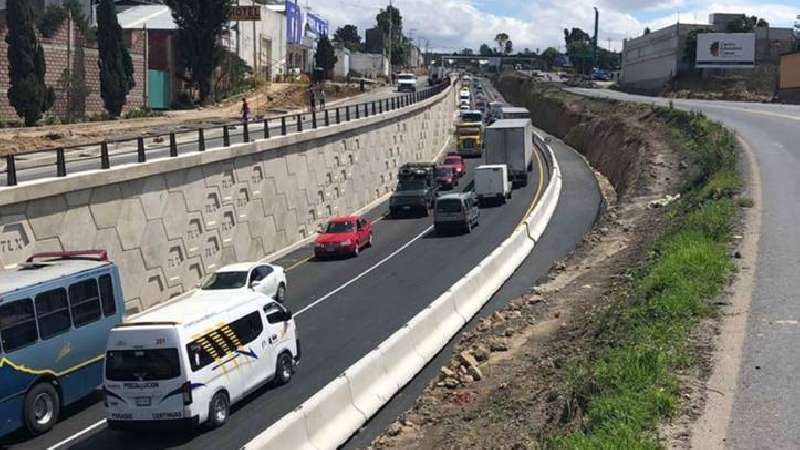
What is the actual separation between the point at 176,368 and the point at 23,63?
39.0 metres

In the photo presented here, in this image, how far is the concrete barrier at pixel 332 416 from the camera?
14.0 m

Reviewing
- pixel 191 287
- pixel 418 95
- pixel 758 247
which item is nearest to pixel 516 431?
pixel 758 247

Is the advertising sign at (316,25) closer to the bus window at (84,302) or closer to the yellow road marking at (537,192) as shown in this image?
the yellow road marking at (537,192)

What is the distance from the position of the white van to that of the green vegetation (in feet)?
23.1

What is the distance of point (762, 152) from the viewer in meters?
38.1

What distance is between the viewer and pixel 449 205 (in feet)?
135

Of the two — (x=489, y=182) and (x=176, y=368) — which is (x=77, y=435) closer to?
(x=176, y=368)

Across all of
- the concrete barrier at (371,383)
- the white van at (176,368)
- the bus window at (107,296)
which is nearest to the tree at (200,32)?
the bus window at (107,296)

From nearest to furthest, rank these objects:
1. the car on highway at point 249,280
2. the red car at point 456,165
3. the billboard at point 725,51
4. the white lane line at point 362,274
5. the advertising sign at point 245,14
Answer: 1. the car on highway at point 249,280
2. the white lane line at point 362,274
3. the red car at point 456,165
4. the advertising sign at point 245,14
5. the billboard at point 725,51

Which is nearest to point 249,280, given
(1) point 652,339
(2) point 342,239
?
(2) point 342,239

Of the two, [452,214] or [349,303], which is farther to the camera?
[452,214]

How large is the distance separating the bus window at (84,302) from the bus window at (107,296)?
0.21m

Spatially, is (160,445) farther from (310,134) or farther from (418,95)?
(418,95)

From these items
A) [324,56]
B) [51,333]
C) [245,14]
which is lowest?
[51,333]
